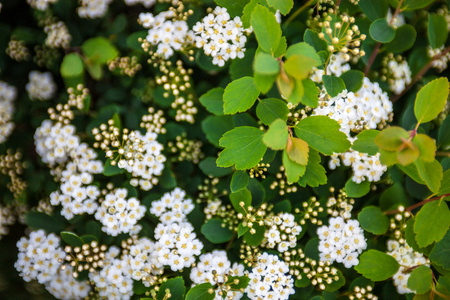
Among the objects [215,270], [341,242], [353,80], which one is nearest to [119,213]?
[215,270]

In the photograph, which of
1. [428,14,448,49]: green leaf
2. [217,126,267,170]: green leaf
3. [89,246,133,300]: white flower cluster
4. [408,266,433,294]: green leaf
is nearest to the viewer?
[217,126,267,170]: green leaf

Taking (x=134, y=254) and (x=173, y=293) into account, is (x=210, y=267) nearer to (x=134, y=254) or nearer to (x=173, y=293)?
(x=173, y=293)

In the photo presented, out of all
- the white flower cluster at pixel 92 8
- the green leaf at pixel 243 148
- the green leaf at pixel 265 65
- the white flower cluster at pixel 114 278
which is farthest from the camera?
the white flower cluster at pixel 92 8

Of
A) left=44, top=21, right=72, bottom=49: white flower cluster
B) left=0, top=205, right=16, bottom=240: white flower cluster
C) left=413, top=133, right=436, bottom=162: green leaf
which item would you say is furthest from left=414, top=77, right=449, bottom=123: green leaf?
left=0, top=205, right=16, bottom=240: white flower cluster

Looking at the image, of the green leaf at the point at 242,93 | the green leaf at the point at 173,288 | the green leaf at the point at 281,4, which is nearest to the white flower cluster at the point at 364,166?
the green leaf at the point at 242,93

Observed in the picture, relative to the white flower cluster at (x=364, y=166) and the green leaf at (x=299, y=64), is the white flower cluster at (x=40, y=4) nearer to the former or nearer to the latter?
the green leaf at (x=299, y=64)

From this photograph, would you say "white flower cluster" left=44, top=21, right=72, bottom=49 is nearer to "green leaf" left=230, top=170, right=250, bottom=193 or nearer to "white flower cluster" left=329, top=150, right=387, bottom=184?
"green leaf" left=230, top=170, right=250, bottom=193
